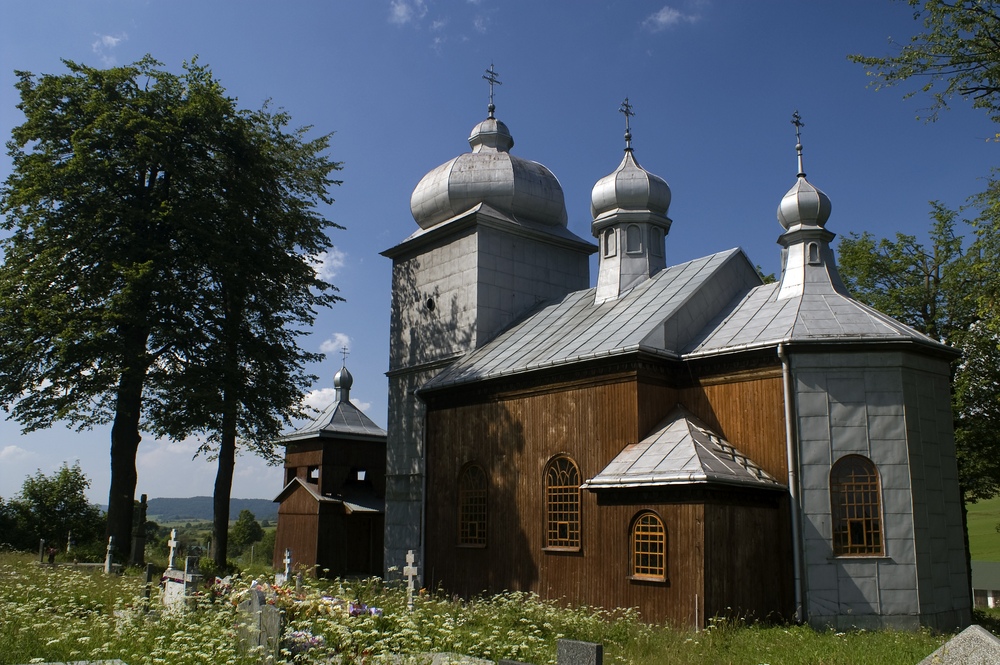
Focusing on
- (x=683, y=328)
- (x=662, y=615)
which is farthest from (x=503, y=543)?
(x=683, y=328)

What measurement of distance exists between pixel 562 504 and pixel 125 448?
1117cm

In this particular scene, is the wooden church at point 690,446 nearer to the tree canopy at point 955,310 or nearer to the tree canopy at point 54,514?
the tree canopy at point 955,310

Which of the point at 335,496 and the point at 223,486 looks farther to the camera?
the point at 335,496

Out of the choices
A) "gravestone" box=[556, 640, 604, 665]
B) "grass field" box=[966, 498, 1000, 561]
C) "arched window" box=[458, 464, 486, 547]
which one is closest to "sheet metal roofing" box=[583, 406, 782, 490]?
"arched window" box=[458, 464, 486, 547]

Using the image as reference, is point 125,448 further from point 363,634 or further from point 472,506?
point 363,634

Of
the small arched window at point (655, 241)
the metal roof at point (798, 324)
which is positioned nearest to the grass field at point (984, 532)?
the small arched window at point (655, 241)

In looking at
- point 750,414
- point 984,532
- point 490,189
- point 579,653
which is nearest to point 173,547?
point 579,653

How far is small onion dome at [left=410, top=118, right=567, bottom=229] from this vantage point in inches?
954

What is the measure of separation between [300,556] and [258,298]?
7.99 meters

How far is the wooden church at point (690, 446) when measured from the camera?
1430 centimetres

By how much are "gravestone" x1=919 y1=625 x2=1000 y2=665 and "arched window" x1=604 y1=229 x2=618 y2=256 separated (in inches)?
609

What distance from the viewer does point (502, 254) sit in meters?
23.5

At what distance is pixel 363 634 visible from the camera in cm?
858

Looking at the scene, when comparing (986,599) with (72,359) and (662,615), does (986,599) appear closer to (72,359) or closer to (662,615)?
(662,615)
